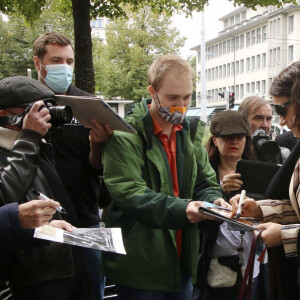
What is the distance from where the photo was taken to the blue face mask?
3.34 m

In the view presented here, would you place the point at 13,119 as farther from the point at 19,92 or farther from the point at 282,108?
the point at 282,108

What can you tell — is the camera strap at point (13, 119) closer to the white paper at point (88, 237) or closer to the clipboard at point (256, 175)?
the white paper at point (88, 237)

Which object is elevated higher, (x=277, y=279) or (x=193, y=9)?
(x=193, y=9)

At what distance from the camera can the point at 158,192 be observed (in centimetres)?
253

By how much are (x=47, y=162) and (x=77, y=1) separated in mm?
4772

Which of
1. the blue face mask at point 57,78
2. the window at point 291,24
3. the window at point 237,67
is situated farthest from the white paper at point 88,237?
the window at point 237,67

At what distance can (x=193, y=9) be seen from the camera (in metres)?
8.83

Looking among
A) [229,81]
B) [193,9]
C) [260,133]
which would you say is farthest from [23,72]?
[229,81]

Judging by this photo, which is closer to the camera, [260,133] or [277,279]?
[277,279]

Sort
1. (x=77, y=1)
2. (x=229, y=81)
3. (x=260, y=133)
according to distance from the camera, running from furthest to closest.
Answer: (x=229, y=81), (x=77, y=1), (x=260, y=133)

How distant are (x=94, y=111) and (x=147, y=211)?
63 cm

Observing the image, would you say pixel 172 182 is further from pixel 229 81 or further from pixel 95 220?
pixel 229 81

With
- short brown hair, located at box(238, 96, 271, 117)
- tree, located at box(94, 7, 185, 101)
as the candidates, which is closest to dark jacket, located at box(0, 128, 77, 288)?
short brown hair, located at box(238, 96, 271, 117)

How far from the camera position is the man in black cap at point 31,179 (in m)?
2.08
